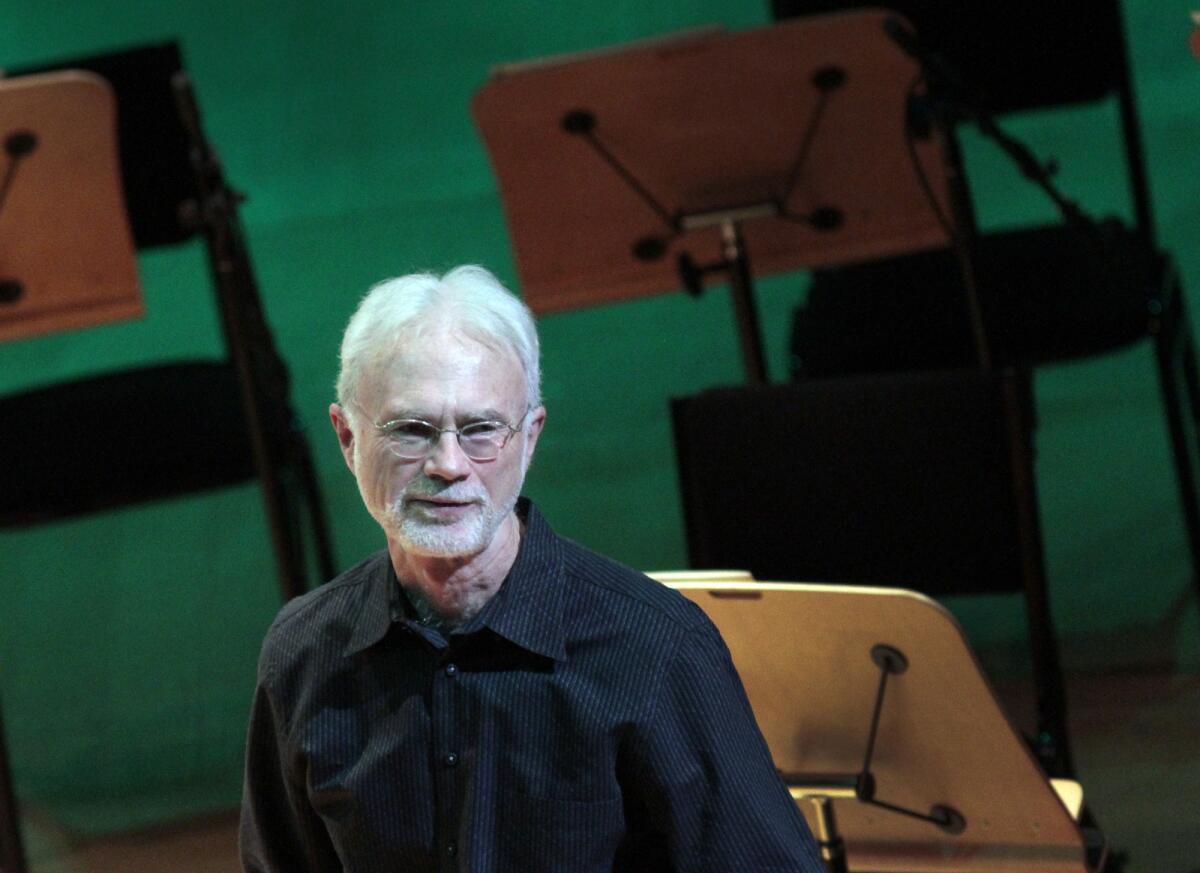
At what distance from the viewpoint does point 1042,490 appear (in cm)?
401

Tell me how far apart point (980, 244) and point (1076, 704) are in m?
0.97

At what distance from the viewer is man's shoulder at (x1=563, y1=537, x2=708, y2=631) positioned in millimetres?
1604

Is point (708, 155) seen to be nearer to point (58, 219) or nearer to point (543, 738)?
point (58, 219)

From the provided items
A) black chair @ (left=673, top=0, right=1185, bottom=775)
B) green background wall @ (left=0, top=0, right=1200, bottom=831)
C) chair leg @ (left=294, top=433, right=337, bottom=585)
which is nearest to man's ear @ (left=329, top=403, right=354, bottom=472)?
black chair @ (left=673, top=0, right=1185, bottom=775)

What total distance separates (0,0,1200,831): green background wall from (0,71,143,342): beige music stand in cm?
7

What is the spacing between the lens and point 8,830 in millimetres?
2938

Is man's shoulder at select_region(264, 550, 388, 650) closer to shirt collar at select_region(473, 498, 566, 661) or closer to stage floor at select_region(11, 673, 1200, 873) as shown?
shirt collar at select_region(473, 498, 566, 661)

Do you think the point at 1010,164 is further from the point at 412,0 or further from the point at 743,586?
the point at 743,586

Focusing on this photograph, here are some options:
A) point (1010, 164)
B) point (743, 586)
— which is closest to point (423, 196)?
point (1010, 164)

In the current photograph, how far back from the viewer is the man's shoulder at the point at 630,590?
1.60 m

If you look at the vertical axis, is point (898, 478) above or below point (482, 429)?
below

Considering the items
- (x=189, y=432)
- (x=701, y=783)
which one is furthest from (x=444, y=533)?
(x=189, y=432)

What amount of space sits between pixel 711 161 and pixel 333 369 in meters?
2.21

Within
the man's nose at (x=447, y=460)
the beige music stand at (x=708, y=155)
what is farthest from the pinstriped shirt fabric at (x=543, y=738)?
the beige music stand at (x=708, y=155)
